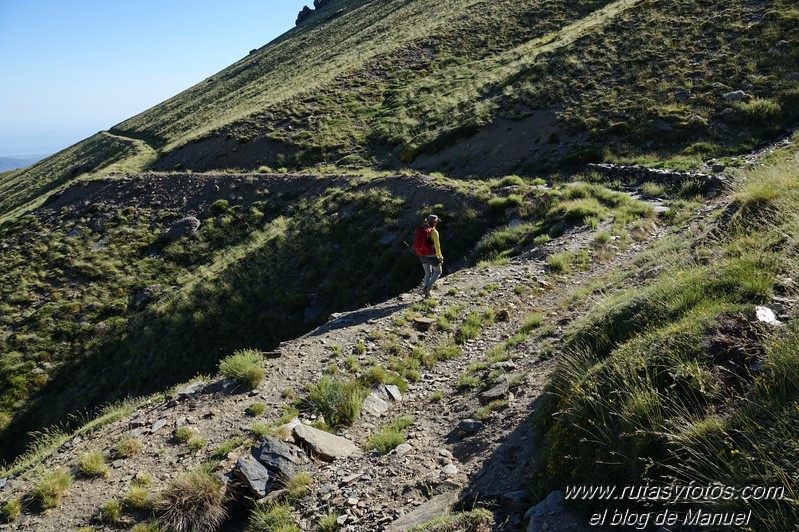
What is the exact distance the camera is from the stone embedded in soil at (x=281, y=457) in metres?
7.31

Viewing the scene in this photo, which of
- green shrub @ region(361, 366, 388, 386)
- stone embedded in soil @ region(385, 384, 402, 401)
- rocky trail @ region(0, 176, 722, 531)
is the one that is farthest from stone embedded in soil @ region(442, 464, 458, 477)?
green shrub @ region(361, 366, 388, 386)

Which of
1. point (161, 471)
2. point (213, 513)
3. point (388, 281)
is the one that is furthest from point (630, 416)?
point (388, 281)

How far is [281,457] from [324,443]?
711 mm

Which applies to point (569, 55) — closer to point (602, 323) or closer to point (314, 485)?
point (602, 323)

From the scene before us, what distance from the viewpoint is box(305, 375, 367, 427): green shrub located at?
870 cm

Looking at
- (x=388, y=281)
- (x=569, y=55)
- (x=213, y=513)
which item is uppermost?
(x=569, y=55)

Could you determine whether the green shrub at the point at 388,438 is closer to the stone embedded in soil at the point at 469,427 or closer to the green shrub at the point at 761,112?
the stone embedded in soil at the point at 469,427

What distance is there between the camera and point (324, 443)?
25.8 ft

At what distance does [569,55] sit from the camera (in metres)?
32.6

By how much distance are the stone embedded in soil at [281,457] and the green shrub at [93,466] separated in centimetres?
262

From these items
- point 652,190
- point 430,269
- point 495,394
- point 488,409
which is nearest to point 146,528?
point 488,409

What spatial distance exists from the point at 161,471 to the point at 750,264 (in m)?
9.09

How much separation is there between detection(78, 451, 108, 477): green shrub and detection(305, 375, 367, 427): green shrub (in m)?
3.42

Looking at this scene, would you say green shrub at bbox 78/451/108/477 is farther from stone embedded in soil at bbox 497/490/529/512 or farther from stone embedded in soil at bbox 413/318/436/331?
stone embedded in soil at bbox 413/318/436/331
